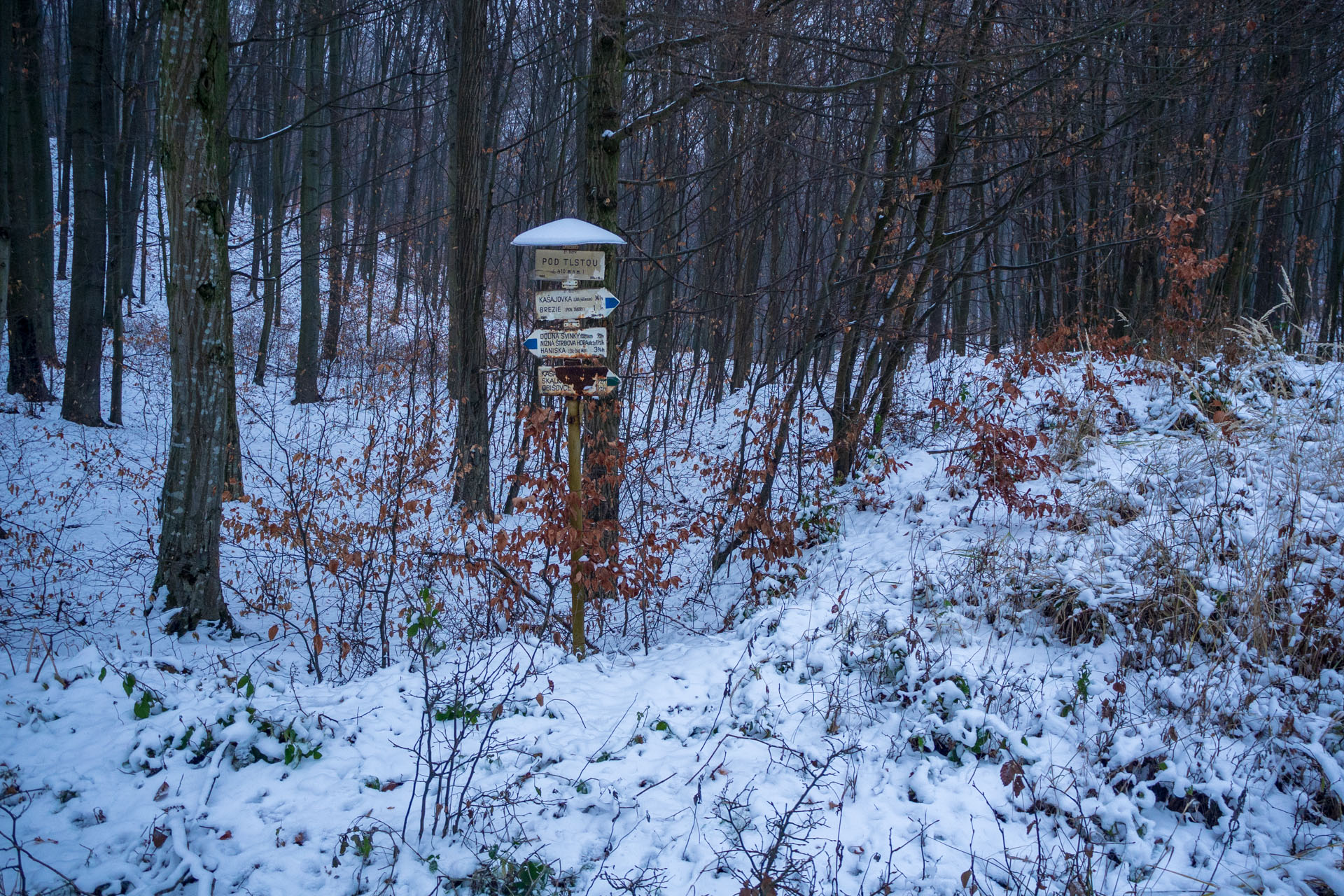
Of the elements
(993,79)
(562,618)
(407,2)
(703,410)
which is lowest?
(562,618)

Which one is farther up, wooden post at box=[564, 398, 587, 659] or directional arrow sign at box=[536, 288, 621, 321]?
directional arrow sign at box=[536, 288, 621, 321]

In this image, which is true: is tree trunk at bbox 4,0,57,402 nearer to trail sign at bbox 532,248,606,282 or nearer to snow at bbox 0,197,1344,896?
snow at bbox 0,197,1344,896

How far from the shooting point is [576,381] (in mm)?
4410

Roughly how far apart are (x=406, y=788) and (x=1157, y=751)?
128 inches

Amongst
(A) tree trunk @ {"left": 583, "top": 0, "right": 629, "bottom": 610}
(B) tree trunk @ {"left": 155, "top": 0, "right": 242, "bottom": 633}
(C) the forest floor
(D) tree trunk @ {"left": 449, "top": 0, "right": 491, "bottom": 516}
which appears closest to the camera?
(C) the forest floor

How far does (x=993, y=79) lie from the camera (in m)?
7.11

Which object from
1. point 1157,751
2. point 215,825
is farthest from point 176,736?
point 1157,751

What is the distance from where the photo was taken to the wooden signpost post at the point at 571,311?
429 cm

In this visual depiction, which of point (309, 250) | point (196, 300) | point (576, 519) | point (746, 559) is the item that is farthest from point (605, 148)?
point (309, 250)

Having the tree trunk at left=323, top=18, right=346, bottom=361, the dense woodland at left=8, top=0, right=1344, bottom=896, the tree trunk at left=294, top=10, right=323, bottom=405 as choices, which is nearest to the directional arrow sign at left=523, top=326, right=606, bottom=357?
the dense woodland at left=8, top=0, right=1344, bottom=896

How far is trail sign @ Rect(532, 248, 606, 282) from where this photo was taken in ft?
14.1

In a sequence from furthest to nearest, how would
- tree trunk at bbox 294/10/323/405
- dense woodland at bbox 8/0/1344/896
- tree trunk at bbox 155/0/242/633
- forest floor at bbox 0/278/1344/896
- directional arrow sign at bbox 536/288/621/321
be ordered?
tree trunk at bbox 294/10/323/405, tree trunk at bbox 155/0/242/633, directional arrow sign at bbox 536/288/621/321, dense woodland at bbox 8/0/1344/896, forest floor at bbox 0/278/1344/896

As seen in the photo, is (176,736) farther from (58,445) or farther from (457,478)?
(58,445)

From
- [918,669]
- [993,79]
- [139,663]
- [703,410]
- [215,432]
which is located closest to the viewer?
[918,669]
